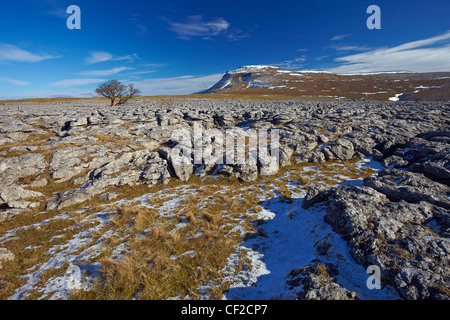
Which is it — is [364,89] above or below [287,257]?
above

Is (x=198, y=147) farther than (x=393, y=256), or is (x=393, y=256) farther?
(x=198, y=147)

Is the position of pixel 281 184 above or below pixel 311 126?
below

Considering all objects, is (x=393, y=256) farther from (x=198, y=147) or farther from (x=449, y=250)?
(x=198, y=147)

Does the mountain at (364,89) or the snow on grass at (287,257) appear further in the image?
the mountain at (364,89)

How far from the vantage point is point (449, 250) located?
20.2 feet

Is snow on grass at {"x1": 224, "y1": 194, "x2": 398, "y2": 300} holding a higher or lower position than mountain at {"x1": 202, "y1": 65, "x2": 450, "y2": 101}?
lower

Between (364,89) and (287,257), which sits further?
(364,89)

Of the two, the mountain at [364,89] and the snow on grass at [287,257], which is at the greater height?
the mountain at [364,89]

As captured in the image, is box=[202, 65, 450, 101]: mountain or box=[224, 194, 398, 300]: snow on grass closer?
box=[224, 194, 398, 300]: snow on grass
